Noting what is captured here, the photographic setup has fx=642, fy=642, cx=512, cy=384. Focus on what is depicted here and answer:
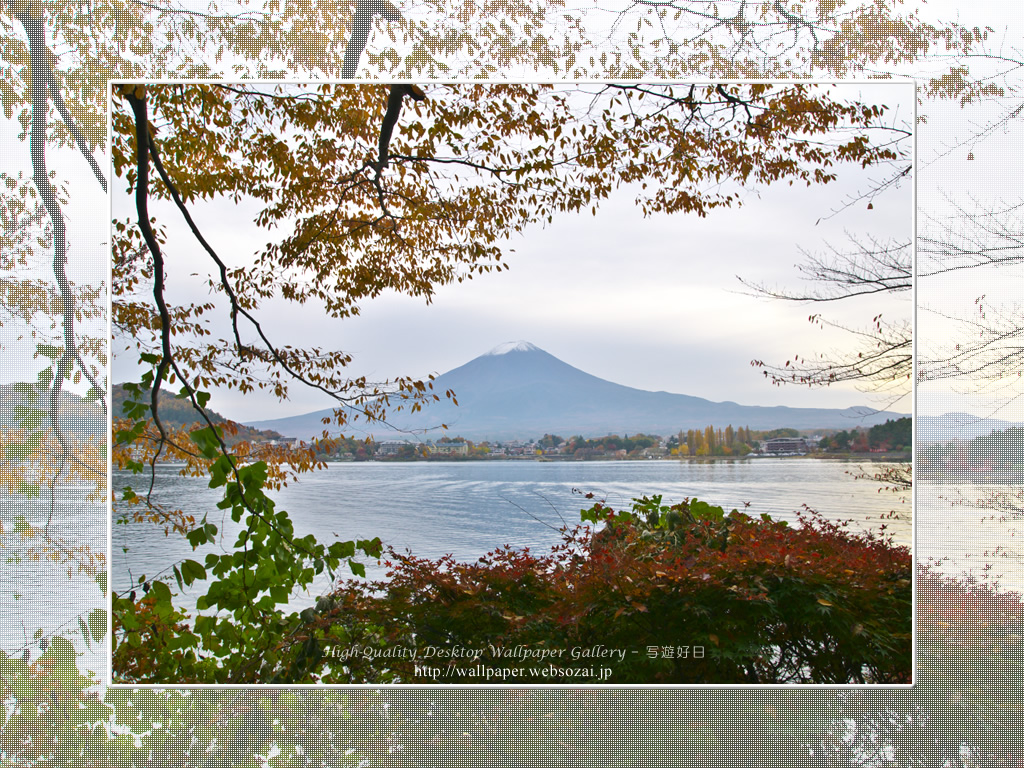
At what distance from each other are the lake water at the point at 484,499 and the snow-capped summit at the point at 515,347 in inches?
20.7

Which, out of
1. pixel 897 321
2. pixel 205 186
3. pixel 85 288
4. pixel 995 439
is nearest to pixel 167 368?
pixel 85 288

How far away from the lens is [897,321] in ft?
9.39

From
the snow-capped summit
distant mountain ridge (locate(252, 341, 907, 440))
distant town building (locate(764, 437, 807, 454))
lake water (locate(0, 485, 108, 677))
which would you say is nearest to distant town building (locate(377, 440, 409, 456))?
distant mountain ridge (locate(252, 341, 907, 440))

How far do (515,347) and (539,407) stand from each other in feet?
0.99

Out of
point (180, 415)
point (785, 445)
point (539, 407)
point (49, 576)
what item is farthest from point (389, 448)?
point (785, 445)

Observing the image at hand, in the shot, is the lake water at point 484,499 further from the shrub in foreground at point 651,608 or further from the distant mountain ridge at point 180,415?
the distant mountain ridge at point 180,415

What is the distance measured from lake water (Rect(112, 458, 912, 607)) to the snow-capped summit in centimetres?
53

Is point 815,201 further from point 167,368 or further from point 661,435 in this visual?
point 167,368

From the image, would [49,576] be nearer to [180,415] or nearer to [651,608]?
[180,415]

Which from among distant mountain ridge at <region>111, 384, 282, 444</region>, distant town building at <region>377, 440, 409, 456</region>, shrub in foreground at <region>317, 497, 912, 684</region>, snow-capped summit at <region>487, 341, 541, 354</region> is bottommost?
shrub in foreground at <region>317, 497, 912, 684</region>

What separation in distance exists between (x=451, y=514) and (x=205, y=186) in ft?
6.19

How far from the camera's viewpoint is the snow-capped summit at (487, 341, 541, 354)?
2.96 meters

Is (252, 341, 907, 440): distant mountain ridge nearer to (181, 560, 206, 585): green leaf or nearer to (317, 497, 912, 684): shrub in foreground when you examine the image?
(317, 497, 912, 684): shrub in foreground

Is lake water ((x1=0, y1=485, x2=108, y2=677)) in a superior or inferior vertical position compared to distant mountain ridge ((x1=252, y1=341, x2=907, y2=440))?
inferior
